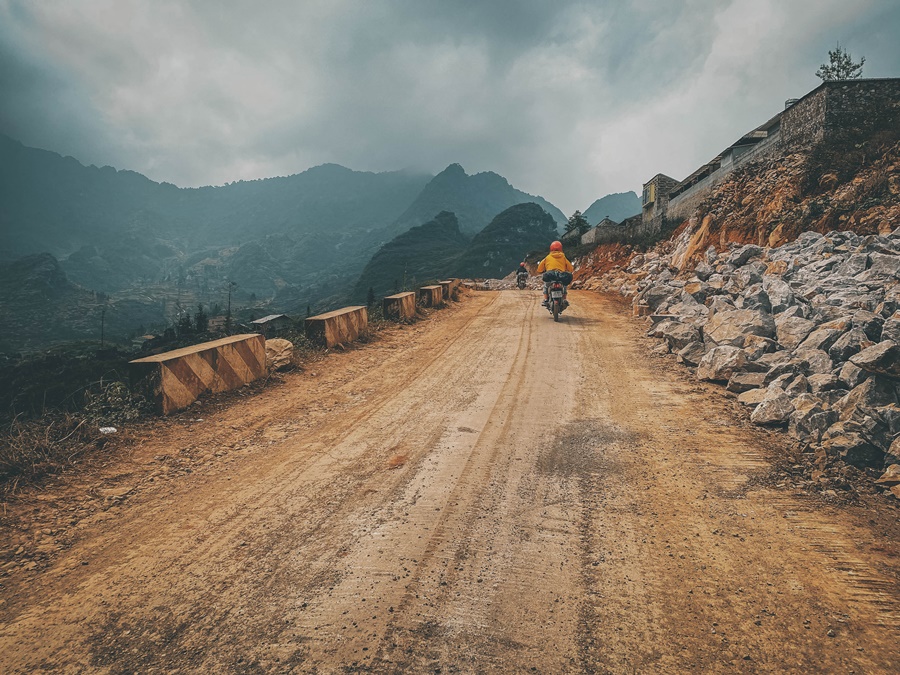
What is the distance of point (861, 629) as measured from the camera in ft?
7.31

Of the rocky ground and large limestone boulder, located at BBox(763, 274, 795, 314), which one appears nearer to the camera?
the rocky ground

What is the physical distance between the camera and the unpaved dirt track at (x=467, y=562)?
2152mm

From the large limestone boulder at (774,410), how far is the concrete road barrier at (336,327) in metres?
7.17

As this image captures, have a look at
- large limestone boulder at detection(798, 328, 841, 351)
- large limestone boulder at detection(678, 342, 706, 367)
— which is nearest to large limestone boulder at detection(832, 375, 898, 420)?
large limestone boulder at detection(798, 328, 841, 351)

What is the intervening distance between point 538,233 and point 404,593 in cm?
18972

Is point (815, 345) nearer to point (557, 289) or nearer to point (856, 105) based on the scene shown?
point (557, 289)

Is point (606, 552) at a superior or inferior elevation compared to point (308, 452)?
inferior

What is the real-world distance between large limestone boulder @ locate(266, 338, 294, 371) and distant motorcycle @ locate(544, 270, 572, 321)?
24.1 feet

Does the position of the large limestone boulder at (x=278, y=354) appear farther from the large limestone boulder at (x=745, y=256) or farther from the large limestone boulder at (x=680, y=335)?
the large limestone boulder at (x=745, y=256)

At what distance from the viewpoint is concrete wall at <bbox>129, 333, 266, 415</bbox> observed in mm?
5188

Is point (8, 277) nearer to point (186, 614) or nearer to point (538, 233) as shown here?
point (538, 233)

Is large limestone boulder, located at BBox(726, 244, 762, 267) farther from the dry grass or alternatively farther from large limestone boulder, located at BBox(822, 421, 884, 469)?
the dry grass

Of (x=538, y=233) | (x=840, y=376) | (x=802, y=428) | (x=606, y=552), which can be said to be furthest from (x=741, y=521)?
(x=538, y=233)

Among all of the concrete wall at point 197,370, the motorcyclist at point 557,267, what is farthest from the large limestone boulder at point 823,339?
the concrete wall at point 197,370
